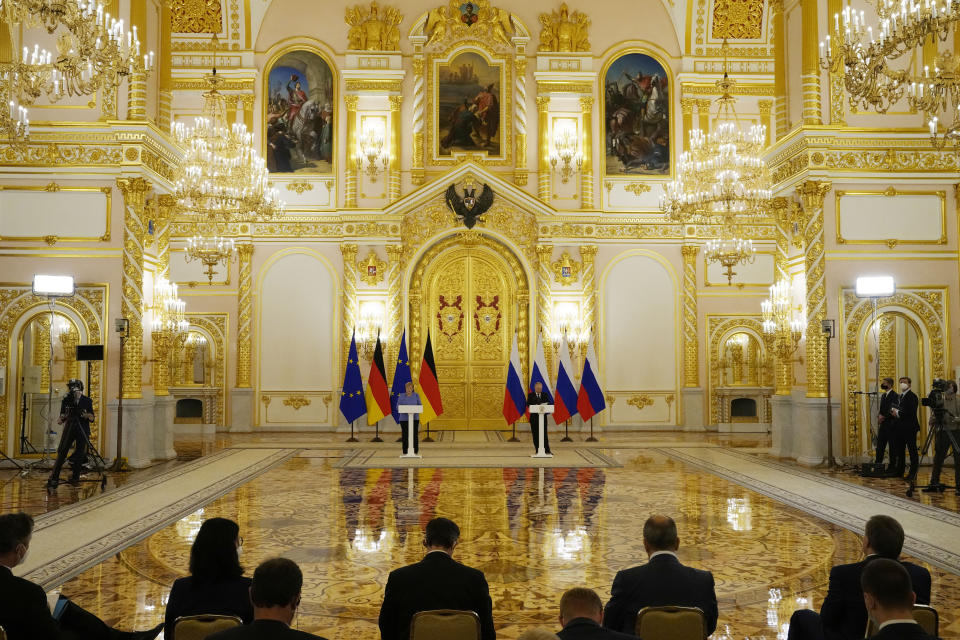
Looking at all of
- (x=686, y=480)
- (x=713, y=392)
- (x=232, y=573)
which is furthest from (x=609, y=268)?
(x=232, y=573)

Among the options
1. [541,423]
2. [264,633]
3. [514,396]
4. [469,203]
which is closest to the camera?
[264,633]

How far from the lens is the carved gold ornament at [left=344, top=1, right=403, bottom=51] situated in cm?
Answer: 2156

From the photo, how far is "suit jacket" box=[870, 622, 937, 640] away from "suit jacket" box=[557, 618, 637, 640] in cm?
89

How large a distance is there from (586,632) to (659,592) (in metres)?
1.14

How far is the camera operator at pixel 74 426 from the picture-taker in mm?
11547

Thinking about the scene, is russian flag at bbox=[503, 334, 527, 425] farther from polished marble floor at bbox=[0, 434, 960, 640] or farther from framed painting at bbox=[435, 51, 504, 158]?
framed painting at bbox=[435, 51, 504, 158]

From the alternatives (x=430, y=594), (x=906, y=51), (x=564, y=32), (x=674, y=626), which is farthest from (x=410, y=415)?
(x=564, y=32)

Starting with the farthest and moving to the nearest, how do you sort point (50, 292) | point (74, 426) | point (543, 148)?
point (543, 148), point (50, 292), point (74, 426)

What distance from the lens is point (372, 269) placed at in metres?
20.9

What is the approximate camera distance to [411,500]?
10.4m

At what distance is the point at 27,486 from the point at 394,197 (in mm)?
12057

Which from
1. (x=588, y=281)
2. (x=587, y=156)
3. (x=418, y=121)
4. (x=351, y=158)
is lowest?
(x=588, y=281)

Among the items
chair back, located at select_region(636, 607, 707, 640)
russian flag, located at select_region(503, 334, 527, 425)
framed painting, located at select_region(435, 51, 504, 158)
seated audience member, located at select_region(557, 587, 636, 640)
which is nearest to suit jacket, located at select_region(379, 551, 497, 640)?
chair back, located at select_region(636, 607, 707, 640)

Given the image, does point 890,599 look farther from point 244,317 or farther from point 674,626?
point 244,317
